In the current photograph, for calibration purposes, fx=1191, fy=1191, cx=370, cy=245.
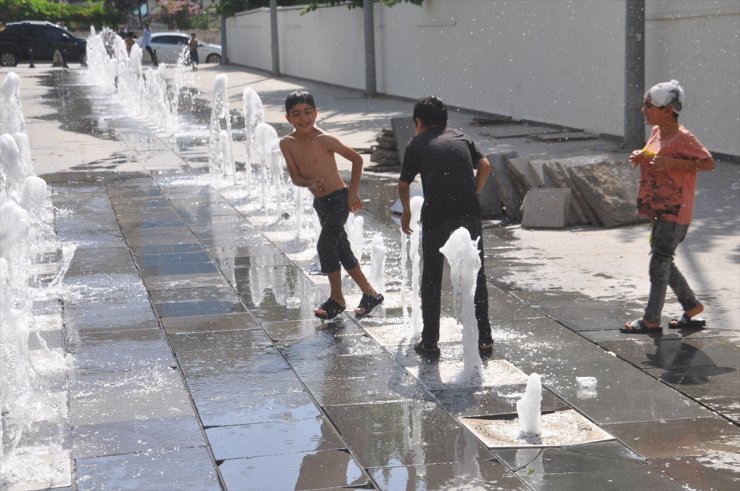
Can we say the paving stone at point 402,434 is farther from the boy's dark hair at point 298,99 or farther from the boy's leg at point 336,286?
the boy's dark hair at point 298,99

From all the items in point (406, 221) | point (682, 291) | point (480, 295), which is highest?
point (406, 221)

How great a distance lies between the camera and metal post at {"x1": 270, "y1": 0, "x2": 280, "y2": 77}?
3666 cm

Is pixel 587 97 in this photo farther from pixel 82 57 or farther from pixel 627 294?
pixel 82 57

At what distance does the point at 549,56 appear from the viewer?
19188 mm

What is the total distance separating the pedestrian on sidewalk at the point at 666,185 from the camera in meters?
6.80

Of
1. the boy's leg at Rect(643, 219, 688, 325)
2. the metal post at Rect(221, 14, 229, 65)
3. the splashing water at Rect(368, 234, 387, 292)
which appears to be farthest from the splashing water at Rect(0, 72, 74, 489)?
the metal post at Rect(221, 14, 229, 65)

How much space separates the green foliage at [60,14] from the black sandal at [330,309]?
49.6m

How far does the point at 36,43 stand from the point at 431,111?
3946 cm

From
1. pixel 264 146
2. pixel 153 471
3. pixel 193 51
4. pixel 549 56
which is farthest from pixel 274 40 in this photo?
pixel 153 471

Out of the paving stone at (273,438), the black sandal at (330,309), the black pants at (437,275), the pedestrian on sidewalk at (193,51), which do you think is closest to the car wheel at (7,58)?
the pedestrian on sidewalk at (193,51)

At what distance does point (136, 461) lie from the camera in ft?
16.3

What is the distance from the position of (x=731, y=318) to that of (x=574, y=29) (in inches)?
456

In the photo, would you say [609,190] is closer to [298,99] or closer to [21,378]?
[298,99]

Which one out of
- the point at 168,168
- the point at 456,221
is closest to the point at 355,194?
the point at 456,221
